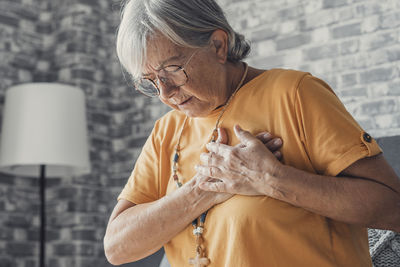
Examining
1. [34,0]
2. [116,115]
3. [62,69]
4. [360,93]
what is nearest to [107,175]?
[116,115]

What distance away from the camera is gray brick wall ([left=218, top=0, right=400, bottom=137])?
2.54 m

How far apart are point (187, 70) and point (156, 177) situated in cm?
35

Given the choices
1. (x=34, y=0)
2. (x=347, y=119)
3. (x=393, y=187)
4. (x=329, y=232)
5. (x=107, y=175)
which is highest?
(x=34, y=0)

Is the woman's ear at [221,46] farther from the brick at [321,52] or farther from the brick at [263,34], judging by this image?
the brick at [263,34]

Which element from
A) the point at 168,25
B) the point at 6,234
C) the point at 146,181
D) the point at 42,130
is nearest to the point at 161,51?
the point at 168,25

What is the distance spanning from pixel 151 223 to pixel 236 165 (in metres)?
0.29

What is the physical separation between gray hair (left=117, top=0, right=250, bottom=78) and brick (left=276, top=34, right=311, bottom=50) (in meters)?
1.45

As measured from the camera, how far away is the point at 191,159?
1479 mm

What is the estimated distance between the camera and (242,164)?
1295 millimetres

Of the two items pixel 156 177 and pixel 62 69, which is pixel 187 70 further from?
pixel 62 69

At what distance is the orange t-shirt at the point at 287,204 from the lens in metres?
1.23

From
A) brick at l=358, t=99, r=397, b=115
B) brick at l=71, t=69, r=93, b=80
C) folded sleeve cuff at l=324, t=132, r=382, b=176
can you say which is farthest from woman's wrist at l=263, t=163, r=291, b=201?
brick at l=71, t=69, r=93, b=80

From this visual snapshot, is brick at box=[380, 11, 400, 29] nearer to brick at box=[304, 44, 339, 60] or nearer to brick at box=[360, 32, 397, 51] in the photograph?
brick at box=[360, 32, 397, 51]

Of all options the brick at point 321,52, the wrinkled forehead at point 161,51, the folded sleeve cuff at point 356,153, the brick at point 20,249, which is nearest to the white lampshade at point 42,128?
the brick at point 20,249
